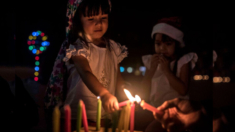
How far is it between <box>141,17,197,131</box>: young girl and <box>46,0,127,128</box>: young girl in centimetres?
20

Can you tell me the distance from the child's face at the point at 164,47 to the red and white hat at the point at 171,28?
0.04 metres

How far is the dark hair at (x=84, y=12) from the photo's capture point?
140cm

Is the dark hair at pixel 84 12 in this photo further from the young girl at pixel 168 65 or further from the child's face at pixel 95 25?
the young girl at pixel 168 65

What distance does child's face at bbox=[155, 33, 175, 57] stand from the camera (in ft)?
4.86

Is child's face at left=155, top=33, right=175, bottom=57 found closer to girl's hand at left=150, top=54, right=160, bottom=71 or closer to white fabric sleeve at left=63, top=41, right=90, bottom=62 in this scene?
girl's hand at left=150, top=54, right=160, bottom=71

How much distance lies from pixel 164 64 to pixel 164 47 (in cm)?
11

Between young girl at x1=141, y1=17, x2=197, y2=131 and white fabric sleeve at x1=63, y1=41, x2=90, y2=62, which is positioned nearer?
white fabric sleeve at x1=63, y1=41, x2=90, y2=62

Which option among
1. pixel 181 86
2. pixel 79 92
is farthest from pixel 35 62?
pixel 181 86

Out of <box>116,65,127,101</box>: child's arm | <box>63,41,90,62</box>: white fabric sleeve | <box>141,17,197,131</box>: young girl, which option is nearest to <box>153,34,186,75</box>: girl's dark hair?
<box>141,17,197,131</box>: young girl

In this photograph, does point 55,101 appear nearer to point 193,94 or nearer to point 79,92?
point 79,92

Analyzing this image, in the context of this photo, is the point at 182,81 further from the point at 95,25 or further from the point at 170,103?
the point at 95,25

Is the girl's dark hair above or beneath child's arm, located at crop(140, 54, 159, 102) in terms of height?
above

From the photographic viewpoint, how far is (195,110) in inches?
57.3

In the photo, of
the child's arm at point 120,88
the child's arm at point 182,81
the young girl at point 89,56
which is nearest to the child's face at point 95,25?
the young girl at point 89,56
